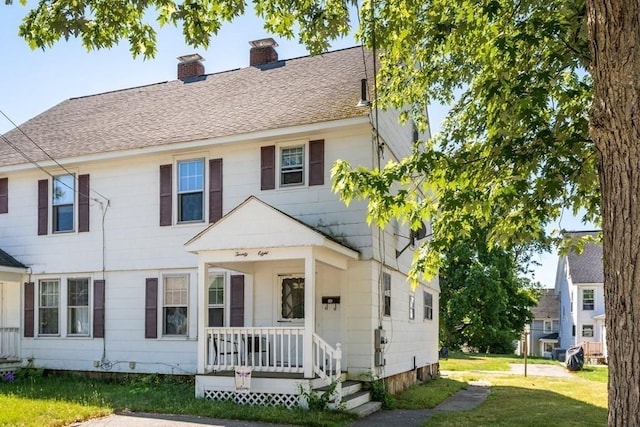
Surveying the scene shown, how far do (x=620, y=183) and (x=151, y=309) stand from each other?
12.2 meters

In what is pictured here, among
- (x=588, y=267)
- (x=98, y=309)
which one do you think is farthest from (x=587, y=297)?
(x=98, y=309)

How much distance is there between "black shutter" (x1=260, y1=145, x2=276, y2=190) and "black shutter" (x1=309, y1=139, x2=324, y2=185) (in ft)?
2.96

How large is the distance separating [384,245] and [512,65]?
6.14 meters

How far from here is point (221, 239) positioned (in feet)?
37.6

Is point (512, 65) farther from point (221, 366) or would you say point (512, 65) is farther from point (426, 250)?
point (221, 366)

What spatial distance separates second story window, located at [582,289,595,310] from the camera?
39.2m

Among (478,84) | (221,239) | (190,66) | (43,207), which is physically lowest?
(221,239)

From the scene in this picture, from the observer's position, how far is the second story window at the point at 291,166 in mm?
13086

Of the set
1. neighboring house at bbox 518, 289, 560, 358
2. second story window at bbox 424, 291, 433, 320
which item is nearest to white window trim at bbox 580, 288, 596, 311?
neighboring house at bbox 518, 289, 560, 358

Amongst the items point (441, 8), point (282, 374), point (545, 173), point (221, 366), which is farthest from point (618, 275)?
point (221, 366)

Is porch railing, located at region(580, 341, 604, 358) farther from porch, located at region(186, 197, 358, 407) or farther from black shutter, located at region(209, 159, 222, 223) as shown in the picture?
black shutter, located at region(209, 159, 222, 223)

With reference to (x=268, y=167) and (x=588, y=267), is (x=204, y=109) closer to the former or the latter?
(x=268, y=167)

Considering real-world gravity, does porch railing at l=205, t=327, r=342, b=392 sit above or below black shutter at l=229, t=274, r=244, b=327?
below

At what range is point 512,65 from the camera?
25.9 ft
